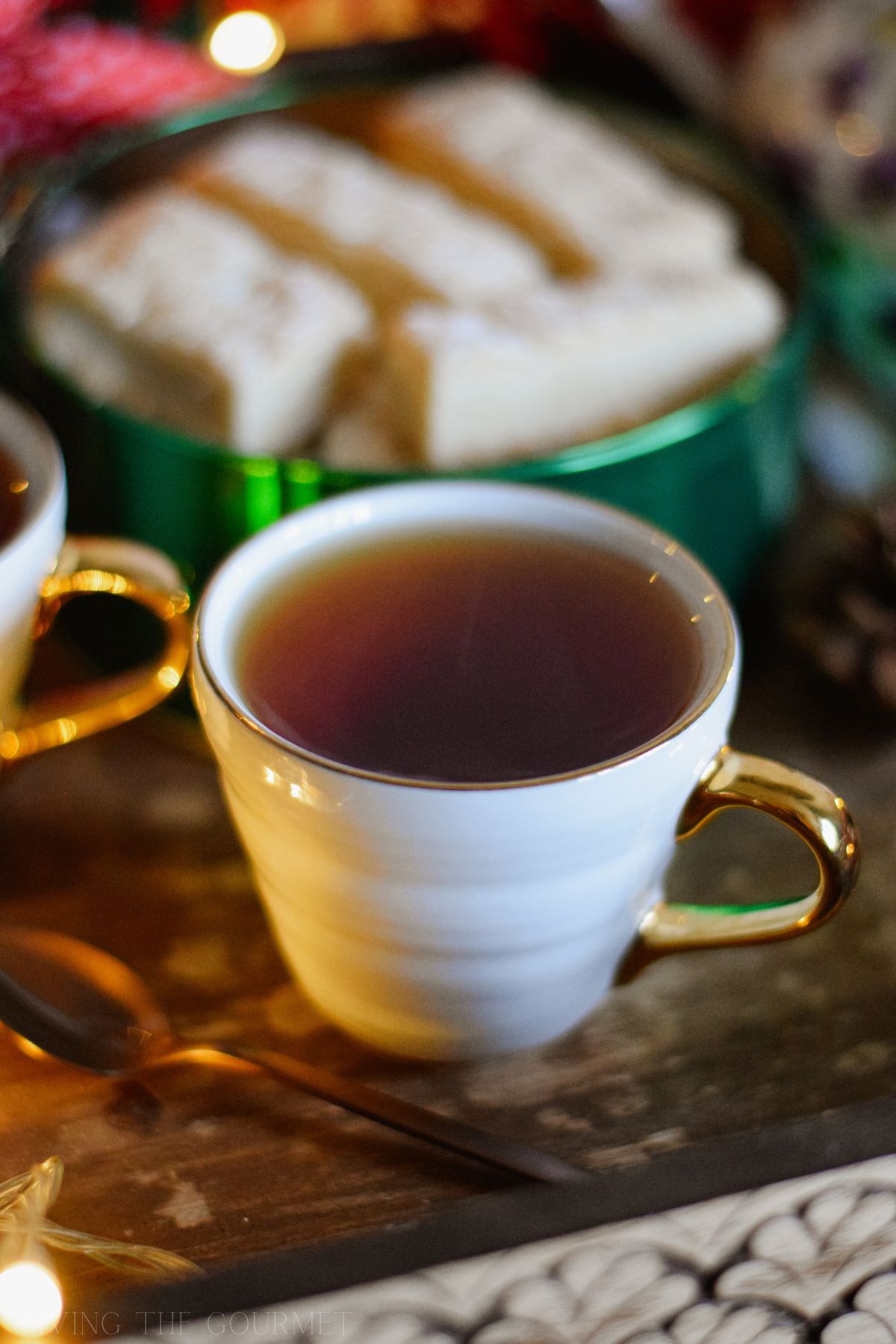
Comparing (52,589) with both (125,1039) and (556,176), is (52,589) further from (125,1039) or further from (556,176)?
(556,176)

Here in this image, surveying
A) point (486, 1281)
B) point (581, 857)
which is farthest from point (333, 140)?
point (486, 1281)

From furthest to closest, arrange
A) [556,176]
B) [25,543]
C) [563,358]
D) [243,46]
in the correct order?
[243,46], [556,176], [563,358], [25,543]

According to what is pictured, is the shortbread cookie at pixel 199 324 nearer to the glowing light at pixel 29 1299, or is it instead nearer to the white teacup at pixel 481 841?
the white teacup at pixel 481 841

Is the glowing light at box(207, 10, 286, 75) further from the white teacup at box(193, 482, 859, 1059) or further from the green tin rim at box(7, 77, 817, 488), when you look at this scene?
the white teacup at box(193, 482, 859, 1059)

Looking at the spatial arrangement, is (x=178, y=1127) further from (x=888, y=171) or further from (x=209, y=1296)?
(x=888, y=171)

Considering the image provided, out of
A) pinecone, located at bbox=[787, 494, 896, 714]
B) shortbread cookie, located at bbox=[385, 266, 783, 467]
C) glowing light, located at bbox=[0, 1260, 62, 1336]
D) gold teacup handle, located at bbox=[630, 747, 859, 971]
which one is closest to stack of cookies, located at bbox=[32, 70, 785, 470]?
shortbread cookie, located at bbox=[385, 266, 783, 467]

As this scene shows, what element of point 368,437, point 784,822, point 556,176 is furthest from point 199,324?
point 784,822
